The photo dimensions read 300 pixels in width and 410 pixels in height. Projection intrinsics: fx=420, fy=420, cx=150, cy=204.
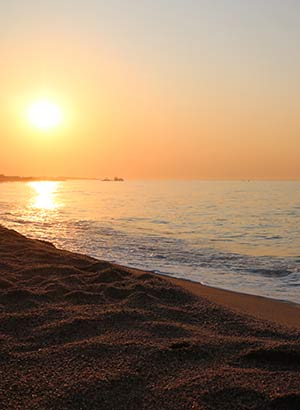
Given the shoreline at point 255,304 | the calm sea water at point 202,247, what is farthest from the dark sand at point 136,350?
the calm sea water at point 202,247

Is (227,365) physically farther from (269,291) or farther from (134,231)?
(134,231)

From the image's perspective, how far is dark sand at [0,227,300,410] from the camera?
2.98m

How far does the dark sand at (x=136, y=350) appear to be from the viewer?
2979 mm

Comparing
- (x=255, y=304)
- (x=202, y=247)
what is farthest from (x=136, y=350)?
(x=202, y=247)

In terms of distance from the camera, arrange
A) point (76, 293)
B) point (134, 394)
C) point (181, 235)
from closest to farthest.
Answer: point (134, 394) < point (76, 293) < point (181, 235)

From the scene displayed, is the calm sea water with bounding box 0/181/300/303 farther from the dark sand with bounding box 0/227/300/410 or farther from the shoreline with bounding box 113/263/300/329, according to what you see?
the dark sand with bounding box 0/227/300/410

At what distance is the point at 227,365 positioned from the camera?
3549mm

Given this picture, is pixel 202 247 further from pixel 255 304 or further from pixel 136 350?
pixel 136 350

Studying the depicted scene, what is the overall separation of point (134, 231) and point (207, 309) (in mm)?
14306

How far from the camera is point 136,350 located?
3.83 m

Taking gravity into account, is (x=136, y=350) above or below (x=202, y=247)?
above

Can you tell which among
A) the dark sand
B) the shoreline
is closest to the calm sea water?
the shoreline

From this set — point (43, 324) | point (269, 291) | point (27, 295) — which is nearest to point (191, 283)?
point (269, 291)

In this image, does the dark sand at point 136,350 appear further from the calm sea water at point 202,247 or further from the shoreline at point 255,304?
the calm sea water at point 202,247
